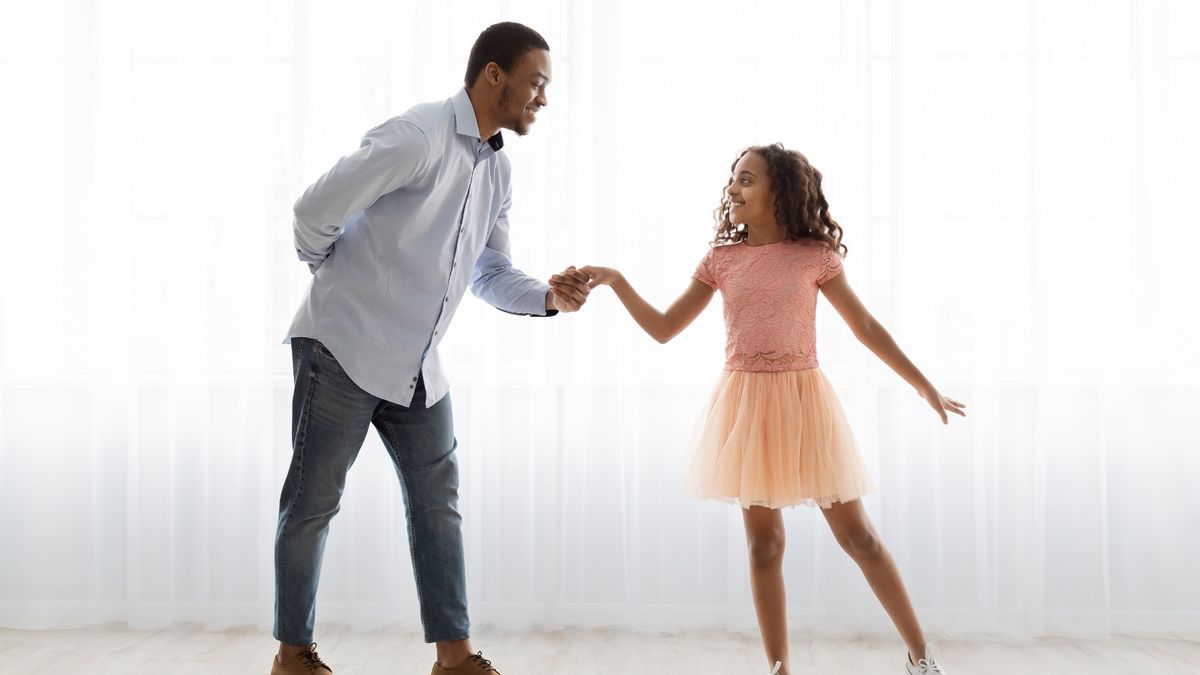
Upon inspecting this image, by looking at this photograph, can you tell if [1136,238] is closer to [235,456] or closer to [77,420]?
[235,456]

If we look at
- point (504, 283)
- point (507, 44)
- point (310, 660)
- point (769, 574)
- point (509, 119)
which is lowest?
point (310, 660)

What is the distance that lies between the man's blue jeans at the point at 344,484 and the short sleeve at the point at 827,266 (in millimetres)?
876

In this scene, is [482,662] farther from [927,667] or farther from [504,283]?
[927,667]

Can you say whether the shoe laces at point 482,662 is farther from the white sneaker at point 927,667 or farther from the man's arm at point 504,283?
the white sneaker at point 927,667

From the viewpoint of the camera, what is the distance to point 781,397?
2.04 m

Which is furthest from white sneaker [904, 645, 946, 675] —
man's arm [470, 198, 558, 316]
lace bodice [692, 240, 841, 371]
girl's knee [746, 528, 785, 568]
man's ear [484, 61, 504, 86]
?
man's ear [484, 61, 504, 86]

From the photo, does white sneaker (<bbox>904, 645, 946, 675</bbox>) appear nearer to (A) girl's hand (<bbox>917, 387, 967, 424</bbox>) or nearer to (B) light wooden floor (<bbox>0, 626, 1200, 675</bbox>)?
(B) light wooden floor (<bbox>0, 626, 1200, 675</bbox>)

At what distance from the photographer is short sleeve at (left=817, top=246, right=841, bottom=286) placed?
A: 2.09m

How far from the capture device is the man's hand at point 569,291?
6.76 feet

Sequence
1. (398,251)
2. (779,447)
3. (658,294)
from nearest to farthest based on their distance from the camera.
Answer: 1. (398,251)
2. (779,447)
3. (658,294)

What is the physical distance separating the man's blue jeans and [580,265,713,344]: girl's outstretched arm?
1.50 feet

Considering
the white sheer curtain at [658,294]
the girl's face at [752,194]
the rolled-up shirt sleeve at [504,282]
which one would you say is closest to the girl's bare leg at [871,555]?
the white sheer curtain at [658,294]

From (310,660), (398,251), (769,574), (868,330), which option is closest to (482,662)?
(310,660)

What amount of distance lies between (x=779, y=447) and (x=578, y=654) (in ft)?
2.70
